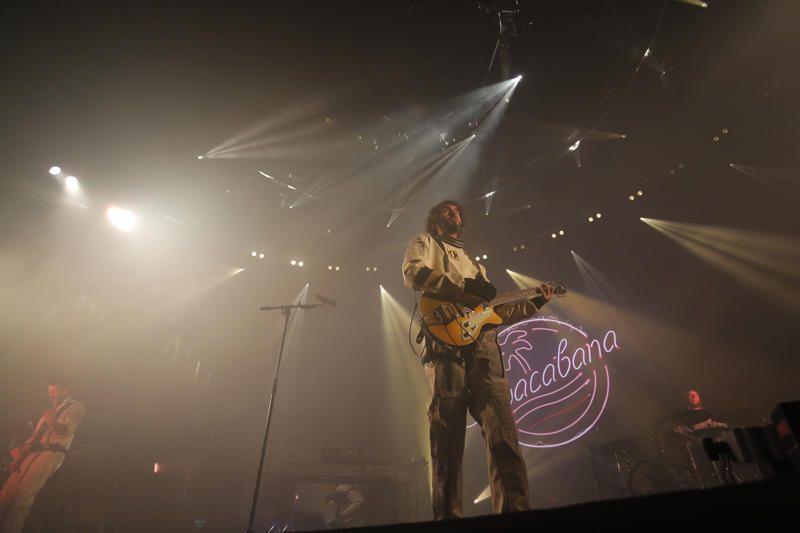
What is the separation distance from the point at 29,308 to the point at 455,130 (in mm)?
10204

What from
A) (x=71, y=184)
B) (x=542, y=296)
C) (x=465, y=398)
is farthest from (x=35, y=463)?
(x=542, y=296)

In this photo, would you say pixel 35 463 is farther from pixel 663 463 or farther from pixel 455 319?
pixel 663 463

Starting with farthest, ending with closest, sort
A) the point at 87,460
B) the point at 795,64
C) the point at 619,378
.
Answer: the point at 619,378
the point at 87,460
the point at 795,64

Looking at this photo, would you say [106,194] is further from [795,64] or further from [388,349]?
[795,64]

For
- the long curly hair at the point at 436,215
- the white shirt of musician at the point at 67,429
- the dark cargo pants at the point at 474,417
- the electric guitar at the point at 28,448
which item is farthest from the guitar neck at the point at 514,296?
the electric guitar at the point at 28,448

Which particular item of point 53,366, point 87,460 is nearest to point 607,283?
point 87,460

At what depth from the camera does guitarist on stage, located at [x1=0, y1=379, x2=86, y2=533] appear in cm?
540

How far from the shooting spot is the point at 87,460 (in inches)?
278

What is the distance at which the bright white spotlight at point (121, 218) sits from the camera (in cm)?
959

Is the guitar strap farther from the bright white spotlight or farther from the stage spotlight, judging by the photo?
the stage spotlight

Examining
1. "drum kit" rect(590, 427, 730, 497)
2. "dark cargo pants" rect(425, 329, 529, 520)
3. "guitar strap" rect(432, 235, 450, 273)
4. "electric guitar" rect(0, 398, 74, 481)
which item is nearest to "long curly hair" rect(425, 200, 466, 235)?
"guitar strap" rect(432, 235, 450, 273)

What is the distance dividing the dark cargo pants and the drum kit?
4459 mm

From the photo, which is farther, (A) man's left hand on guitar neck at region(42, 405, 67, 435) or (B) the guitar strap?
(A) man's left hand on guitar neck at region(42, 405, 67, 435)

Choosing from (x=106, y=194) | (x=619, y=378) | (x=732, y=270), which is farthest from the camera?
(x=106, y=194)
